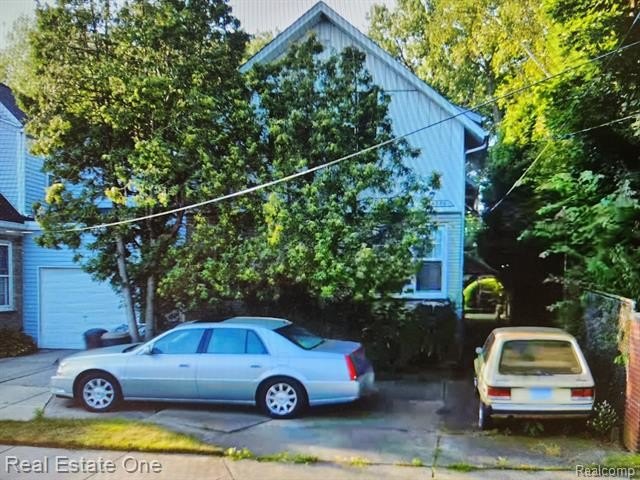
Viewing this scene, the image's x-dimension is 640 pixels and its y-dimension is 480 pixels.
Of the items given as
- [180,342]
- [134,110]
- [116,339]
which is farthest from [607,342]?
[116,339]

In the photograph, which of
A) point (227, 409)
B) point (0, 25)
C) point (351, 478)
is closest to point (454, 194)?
point (227, 409)

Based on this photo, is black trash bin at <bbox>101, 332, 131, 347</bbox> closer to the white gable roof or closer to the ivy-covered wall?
the white gable roof

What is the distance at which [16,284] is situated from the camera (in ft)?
41.3

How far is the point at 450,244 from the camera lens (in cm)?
1136

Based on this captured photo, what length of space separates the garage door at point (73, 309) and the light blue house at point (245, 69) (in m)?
0.02

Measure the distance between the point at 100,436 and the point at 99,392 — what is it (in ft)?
4.40

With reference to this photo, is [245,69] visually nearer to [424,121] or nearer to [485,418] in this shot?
[424,121]

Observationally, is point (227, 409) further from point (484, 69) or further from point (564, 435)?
point (484, 69)

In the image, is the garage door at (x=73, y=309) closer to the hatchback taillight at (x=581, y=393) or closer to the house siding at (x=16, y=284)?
the house siding at (x=16, y=284)

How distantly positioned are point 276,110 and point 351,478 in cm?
638

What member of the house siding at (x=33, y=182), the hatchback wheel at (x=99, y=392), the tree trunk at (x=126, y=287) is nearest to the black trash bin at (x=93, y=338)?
the tree trunk at (x=126, y=287)

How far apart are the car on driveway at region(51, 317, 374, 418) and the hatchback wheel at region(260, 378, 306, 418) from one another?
1 centimetres

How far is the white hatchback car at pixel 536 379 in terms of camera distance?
20.1 feet

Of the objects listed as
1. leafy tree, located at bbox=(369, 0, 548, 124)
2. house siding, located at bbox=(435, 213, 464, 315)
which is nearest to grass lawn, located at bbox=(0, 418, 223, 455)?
house siding, located at bbox=(435, 213, 464, 315)
